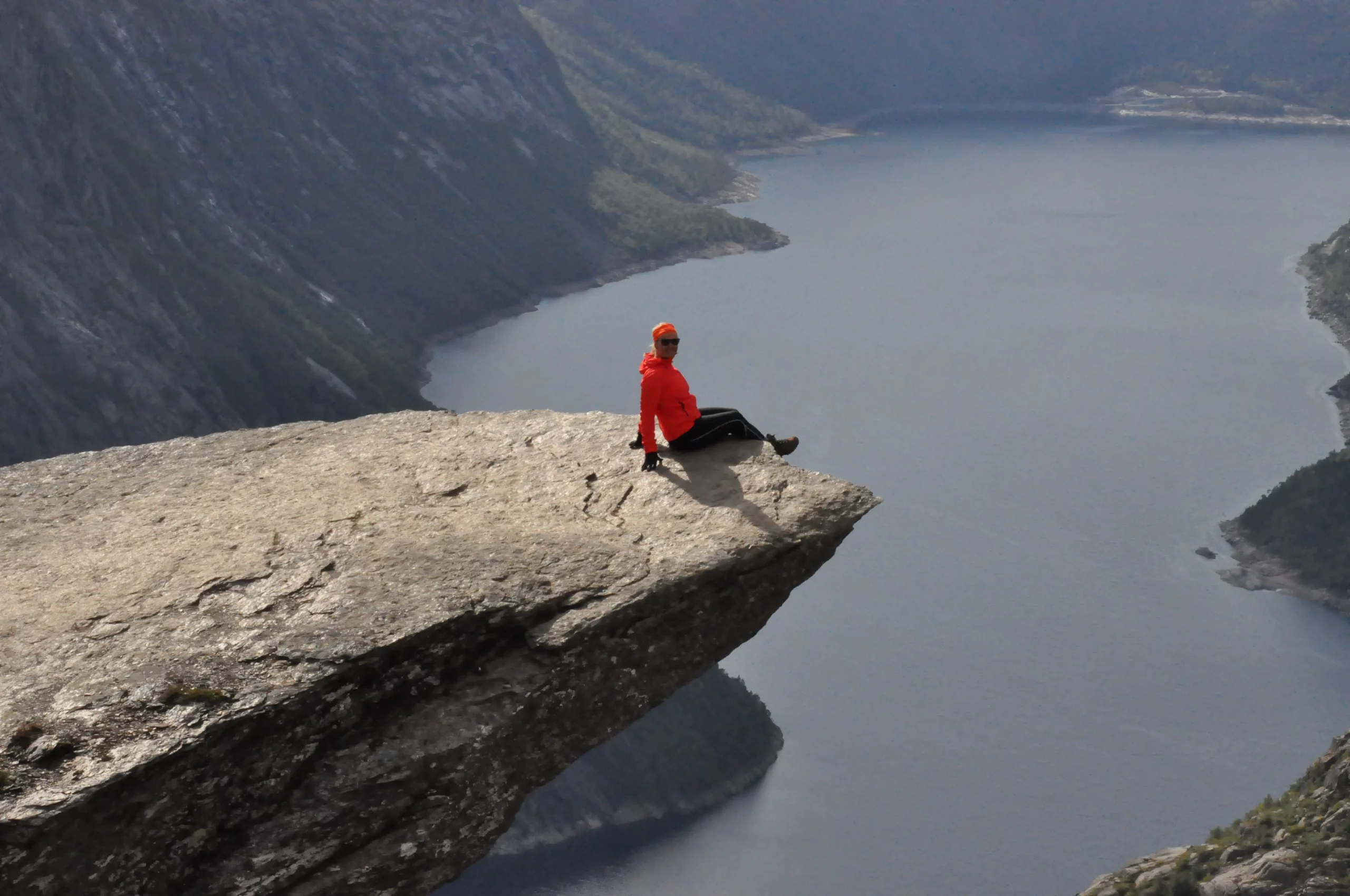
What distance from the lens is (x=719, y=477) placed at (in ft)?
65.9

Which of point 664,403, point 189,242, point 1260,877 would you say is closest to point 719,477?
point 664,403

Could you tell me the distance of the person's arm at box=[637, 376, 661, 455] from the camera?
19.8 m

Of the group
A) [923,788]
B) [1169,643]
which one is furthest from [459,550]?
[1169,643]

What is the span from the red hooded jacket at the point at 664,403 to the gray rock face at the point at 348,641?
0.56m

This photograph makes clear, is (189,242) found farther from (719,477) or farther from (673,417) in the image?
(719,477)

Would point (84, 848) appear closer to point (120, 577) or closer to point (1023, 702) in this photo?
point (120, 577)

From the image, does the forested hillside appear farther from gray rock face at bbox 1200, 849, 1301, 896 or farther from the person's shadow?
gray rock face at bbox 1200, 849, 1301, 896

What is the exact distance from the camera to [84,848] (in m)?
14.9

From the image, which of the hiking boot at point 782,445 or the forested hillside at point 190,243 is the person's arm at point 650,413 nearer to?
the hiking boot at point 782,445

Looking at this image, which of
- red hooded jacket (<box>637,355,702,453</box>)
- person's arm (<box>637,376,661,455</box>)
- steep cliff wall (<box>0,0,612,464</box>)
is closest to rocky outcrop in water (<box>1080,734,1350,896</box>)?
red hooded jacket (<box>637,355,702,453</box>)

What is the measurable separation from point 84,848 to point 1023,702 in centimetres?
9767

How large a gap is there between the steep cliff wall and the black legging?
71.8 metres

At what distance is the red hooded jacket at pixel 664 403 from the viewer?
1989cm

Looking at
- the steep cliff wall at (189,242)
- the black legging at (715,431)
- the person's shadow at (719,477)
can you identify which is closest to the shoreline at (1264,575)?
the steep cliff wall at (189,242)
